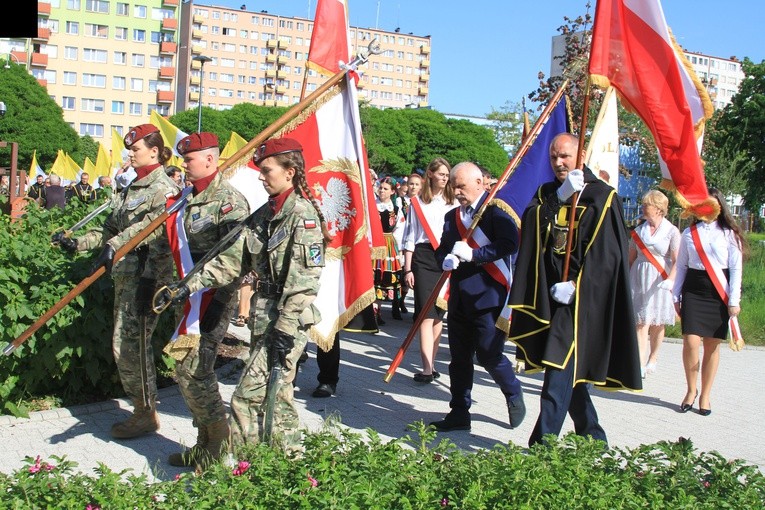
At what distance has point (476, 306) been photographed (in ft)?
22.1

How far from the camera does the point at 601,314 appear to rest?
5449 mm

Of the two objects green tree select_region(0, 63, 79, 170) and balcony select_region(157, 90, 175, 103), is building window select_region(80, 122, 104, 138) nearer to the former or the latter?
balcony select_region(157, 90, 175, 103)

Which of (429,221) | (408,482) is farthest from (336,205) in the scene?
(408,482)

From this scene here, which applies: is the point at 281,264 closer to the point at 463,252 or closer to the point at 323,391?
the point at 463,252

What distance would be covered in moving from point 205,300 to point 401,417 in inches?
93.7

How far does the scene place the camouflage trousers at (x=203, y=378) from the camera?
5379 millimetres

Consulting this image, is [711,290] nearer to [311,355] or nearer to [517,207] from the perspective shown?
[517,207]

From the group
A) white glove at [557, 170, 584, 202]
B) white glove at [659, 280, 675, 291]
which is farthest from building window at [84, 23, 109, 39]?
white glove at [557, 170, 584, 202]

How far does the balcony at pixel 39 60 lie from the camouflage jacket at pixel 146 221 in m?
97.6

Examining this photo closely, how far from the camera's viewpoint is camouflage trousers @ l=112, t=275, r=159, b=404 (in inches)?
235

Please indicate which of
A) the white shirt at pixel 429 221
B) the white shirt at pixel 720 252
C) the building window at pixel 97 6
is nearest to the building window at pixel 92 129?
the building window at pixel 97 6

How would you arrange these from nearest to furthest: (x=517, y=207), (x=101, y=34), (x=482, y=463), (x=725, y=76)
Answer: (x=482, y=463) → (x=517, y=207) → (x=101, y=34) → (x=725, y=76)

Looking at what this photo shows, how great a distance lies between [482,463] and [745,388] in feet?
20.2

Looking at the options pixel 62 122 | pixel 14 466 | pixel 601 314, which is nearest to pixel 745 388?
pixel 601 314
